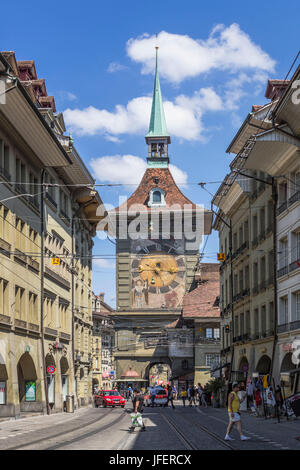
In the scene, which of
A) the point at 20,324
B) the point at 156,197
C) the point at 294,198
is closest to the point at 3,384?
the point at 20,324

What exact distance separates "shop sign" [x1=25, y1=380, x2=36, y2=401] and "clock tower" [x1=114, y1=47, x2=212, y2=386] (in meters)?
49.2

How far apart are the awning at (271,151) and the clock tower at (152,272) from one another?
52477 millimetres

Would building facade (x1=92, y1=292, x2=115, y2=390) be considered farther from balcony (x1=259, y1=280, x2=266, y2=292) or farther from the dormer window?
balcony (x1=259, y1=280, x2=266, y2=292)

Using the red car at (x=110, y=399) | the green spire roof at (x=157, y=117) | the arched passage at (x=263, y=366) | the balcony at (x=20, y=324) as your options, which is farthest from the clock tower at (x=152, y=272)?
the balcony at (x=20, y=324)

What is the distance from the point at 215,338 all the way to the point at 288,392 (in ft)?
154

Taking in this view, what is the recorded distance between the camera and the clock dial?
99.0 m

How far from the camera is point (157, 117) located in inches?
4439

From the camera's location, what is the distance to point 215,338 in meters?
87.3

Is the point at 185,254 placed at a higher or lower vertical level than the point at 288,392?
higher

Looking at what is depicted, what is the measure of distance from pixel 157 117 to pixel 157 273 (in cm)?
2493

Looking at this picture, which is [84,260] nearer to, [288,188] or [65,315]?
[65,315]

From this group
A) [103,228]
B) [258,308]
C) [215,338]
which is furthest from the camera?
[215,338]

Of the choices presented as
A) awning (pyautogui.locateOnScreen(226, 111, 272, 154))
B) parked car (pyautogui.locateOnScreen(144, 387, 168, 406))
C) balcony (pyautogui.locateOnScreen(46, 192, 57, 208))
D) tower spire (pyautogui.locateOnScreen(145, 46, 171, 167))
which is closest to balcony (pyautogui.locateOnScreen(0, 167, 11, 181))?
balcony (pyautogui.locateOnScreen(46, 192, 57, 208))
